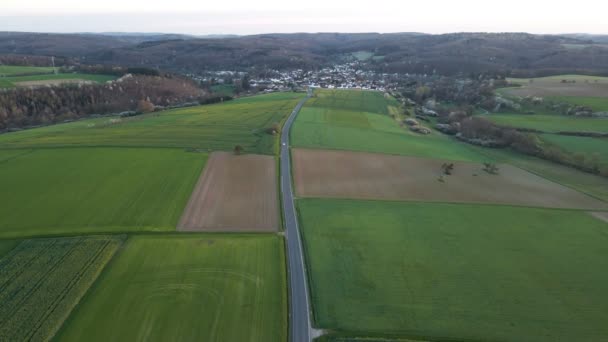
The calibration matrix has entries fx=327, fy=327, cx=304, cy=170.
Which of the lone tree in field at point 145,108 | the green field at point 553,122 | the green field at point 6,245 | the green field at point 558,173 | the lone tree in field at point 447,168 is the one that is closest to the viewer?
the green field at point 6,245

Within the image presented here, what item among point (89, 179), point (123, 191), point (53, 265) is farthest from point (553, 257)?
point (89, 179)

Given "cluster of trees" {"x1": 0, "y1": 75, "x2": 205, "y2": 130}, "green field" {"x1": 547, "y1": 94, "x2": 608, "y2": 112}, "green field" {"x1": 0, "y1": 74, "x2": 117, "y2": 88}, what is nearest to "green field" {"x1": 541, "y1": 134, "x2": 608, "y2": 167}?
"green field" {"x1": 547, "y1": 94, "x2": 608, "y2": 112}

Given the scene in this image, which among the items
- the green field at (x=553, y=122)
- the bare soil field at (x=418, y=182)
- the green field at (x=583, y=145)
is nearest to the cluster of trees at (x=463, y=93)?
the green field at (x=553, y=122)

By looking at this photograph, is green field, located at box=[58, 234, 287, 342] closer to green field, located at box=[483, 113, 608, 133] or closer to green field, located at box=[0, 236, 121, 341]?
green field, located at box=[0, 236, 121, 341]

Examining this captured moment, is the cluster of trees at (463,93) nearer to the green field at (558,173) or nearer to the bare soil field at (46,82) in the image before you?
the green field at (558,173)

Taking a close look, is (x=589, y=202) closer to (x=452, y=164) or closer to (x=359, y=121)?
(x=452, y=164)
